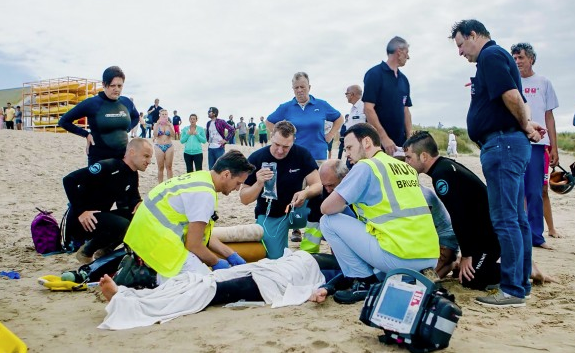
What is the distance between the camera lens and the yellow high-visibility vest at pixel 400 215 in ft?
11.4

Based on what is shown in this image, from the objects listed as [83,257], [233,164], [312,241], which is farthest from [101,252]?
[312,241]

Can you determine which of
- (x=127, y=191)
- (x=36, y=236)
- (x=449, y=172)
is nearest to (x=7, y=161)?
(x=36, y=236)

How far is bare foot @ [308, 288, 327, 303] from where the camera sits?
3600 mm

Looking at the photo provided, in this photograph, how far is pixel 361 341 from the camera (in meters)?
2.85

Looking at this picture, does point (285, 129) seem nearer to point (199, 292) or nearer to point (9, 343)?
point (199, 292)

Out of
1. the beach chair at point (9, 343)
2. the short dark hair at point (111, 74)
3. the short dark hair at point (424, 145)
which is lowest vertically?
the beach chair at point (9, 343)

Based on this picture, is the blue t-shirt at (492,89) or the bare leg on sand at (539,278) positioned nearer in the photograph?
the blue t-shirt at (492,89)

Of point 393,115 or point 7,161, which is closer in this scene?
point 393,115

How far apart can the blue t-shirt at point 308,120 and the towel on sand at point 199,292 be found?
2409 millimetres

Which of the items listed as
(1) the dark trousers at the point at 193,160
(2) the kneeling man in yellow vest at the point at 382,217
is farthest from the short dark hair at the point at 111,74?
(1) the dark trousers at the point at 193,160

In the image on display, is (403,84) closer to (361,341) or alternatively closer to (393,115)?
(393,115)

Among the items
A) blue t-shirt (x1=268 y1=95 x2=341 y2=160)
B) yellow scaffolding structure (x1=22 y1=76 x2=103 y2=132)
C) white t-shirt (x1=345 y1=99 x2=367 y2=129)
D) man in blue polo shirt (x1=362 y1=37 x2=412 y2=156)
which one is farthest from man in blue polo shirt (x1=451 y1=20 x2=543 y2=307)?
yellow scaffolding structure (x1=22 y1=76 x2=103 y2=132)

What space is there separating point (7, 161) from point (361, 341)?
1277 cm

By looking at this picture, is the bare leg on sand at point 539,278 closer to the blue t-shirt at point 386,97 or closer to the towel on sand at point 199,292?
the towel on sand at point 199,292
